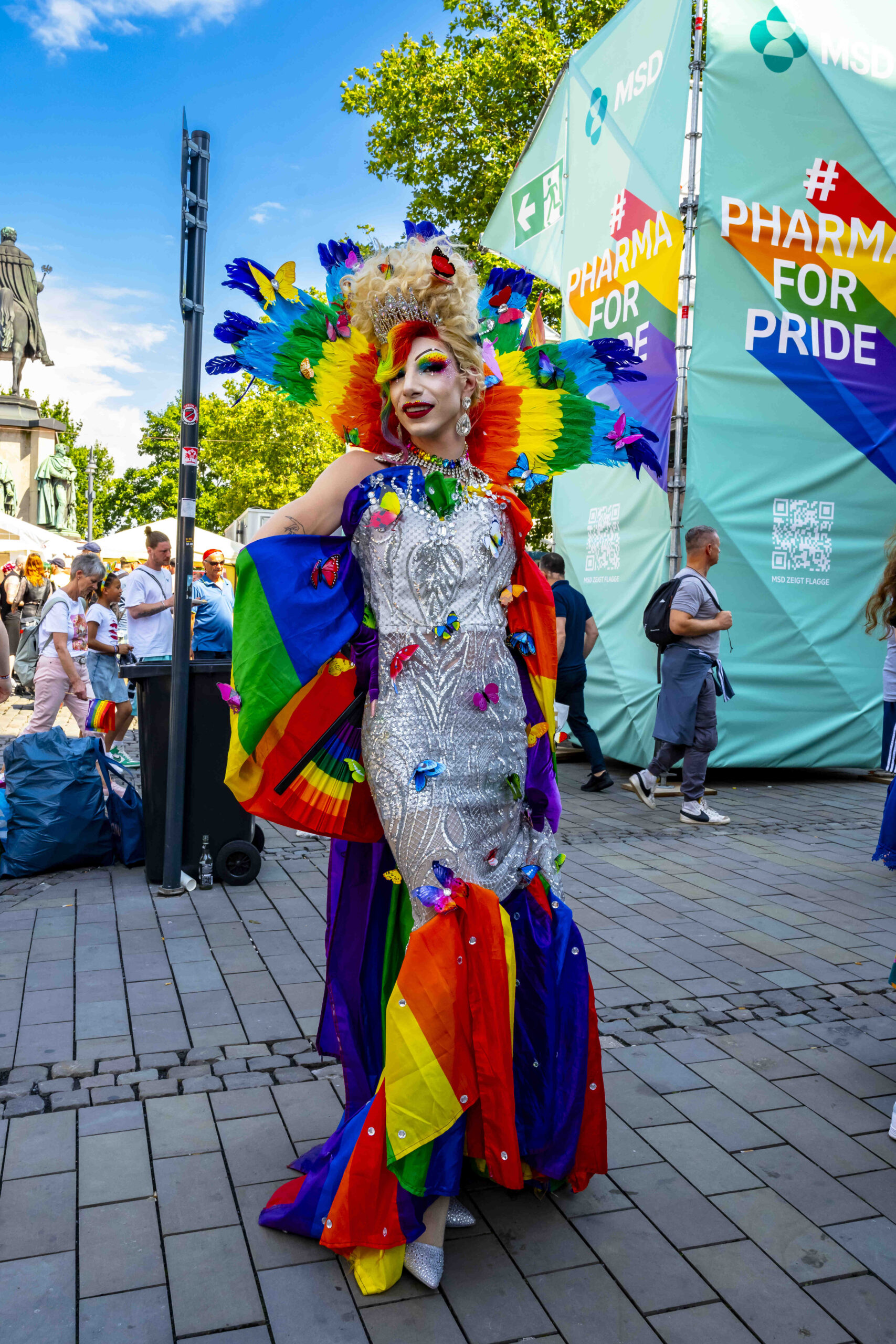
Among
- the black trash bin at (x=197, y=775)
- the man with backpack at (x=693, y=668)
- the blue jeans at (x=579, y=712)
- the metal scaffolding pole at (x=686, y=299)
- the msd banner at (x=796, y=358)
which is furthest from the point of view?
the blue jeans at (x=579, y=712)

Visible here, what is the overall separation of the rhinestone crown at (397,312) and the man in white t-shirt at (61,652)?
494cm

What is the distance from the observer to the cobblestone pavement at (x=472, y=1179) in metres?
2.14

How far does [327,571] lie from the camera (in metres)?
2.46

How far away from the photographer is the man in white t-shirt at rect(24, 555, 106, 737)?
6.89 metres

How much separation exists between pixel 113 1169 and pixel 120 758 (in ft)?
13.1

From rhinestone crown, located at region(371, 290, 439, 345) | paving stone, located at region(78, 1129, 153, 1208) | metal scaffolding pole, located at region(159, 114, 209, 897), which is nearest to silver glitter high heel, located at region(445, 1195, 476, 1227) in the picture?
paving stone, located at region(78, 1129, 153, 1208)

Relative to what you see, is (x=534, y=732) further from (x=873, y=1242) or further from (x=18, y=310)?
(x=18, y=310)

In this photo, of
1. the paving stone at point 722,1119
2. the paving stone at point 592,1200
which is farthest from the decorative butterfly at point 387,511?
the paving stone at point 722,1119

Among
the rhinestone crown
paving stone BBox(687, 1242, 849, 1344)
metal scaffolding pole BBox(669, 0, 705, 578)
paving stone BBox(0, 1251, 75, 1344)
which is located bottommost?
paving stone BBox(0, 1251, 75, 1344)

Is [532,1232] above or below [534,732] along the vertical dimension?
below

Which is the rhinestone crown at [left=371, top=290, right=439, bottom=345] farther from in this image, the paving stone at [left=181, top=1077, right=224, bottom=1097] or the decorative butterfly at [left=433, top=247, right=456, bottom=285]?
the paving stone at [left=181, top=1077, right=224, bottom=1097]

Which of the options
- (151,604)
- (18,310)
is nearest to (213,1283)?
(151,604)

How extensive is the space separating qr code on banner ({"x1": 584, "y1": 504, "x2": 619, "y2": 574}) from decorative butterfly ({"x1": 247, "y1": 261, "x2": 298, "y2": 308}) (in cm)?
629

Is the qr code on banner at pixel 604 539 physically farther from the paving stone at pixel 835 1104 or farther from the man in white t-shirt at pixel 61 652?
the paving stone at pixel 835 1104
